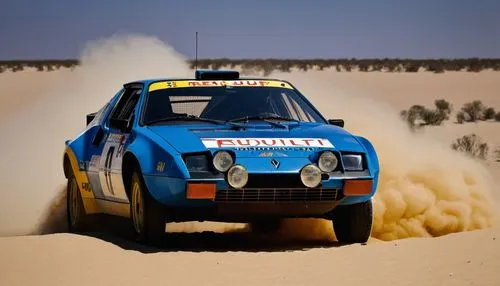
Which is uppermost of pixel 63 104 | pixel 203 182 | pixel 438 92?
pixel 203 182

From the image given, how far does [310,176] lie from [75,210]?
3.42 meters

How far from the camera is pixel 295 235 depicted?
40.1 feet

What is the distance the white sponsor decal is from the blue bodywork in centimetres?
6

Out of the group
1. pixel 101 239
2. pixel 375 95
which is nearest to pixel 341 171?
pixel 101 239

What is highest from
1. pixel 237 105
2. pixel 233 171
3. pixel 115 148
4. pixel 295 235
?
pixel 237 105

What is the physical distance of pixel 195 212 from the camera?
395 inches

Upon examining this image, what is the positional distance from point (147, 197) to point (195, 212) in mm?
408

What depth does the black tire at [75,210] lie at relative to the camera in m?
12.3

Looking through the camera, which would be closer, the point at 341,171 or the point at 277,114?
the point at 341,171

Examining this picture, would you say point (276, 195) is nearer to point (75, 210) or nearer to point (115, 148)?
point (115, 148)

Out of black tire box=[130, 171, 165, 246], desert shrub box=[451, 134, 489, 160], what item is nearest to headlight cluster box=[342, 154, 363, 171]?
black tire box=[130, 171, 165, 246]

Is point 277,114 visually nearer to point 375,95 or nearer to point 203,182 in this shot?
point 203,182

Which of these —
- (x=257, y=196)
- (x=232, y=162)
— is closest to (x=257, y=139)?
(x=232, y=162)

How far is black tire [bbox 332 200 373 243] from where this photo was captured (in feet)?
34.6
